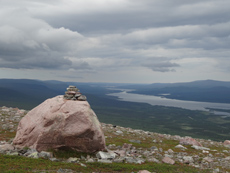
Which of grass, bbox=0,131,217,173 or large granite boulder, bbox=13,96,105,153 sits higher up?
large granite boulder, bbox=13,96,105,153

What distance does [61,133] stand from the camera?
90.1 ft

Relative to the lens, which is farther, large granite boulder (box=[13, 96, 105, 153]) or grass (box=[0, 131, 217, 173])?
large granite boulder (box=[13, 96, 105, 153])

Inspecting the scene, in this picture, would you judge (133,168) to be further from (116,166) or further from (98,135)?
(98,135)

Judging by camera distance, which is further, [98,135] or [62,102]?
[62,102]

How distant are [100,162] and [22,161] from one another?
9386 millimetres

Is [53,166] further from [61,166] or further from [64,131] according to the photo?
[64,131]

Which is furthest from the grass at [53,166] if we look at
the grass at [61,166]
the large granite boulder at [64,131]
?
the large granite boulder at [64,131]

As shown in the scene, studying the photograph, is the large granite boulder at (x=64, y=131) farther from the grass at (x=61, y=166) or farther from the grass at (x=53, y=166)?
the grass at (x=53, y=166)

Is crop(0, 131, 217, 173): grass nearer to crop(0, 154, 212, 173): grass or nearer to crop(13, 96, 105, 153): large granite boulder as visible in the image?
A: crop(0, 154, 212, 173): grass

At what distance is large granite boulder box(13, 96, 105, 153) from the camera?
27641 mm

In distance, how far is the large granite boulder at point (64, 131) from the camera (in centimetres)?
2764

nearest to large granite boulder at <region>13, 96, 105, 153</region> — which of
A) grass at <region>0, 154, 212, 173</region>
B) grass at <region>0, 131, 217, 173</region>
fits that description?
grass at <region>0, 131, 217, 173</region>

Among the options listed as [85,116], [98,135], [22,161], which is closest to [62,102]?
[85,116]

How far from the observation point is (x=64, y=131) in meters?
27.5
